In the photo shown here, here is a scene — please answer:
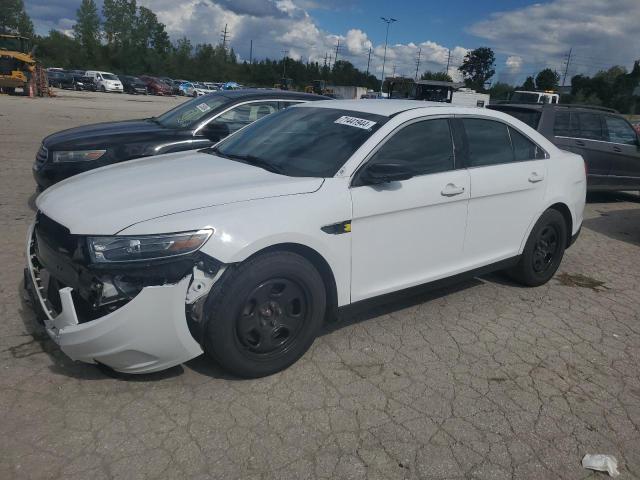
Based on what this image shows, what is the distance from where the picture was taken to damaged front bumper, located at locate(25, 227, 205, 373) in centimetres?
262

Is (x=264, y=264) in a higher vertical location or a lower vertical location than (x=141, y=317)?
higher

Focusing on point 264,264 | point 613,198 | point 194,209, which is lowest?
point 613,198

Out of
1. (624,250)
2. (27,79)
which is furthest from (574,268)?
(27,79)

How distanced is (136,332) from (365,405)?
1307 millimetres

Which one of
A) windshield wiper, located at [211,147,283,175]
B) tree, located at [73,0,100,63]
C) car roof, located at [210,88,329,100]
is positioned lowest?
windshield wiper, located at [211,147,283,175]

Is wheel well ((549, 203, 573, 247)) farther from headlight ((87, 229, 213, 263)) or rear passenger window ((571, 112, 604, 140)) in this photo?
rear passenger window ((571, 112, 604, 140))

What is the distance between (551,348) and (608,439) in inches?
39.6

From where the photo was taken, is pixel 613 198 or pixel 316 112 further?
pixel 613 198

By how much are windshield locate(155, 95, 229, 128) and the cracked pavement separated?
274 cm

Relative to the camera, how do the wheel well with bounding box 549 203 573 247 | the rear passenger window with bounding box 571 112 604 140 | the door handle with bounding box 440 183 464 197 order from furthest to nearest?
the rear passenger window with bounding box 571 112 604 140 → the wheel well with bounding box 549 203 573 247 → the door handle with bounding box 440 183 464 197

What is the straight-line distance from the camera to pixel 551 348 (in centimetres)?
376

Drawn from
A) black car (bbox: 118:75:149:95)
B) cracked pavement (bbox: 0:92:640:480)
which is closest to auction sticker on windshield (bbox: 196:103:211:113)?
cracked pavement (bbox: 0:92:640:480)

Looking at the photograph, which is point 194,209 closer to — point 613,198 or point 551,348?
point 551,348

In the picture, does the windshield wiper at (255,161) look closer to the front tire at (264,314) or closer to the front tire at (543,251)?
the front tire at (264,314)
